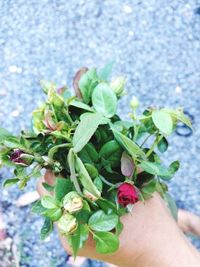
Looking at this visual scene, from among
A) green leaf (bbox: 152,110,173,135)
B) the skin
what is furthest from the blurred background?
green leaf (bbox: 152,110,173,135)

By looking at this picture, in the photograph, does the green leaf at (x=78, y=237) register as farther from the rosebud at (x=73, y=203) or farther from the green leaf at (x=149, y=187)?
the green leaf at (x=149, y=187)

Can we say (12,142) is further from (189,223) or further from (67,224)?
(189,223)

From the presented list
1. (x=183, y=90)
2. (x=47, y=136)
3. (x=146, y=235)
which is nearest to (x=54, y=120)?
(x=47, y=136)

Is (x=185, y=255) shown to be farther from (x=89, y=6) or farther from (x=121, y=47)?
(x=89, y=6)

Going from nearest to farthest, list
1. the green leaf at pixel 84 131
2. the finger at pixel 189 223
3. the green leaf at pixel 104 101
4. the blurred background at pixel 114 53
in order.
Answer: the green leaf at pixel 84 131, the green leaf at pixel 104 101, the finger at pixel 189 223, the blurred background at pixel 114 53

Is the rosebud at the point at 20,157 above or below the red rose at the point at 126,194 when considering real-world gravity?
above

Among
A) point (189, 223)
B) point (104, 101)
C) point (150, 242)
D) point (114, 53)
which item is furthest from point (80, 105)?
point (114, 53)

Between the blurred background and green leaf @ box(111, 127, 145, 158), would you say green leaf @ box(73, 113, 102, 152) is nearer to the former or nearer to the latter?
green leaf @ box(111, 127, 145, 158)

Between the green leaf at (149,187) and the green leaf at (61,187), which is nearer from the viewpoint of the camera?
the green leaf at (61,187)

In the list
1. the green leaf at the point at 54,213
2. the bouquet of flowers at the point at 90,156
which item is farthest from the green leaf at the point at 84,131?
the green leaf at the point at 54,213
